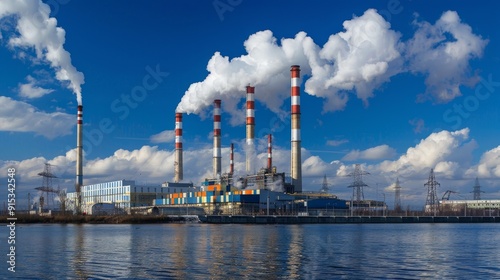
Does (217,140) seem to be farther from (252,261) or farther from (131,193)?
(252,261)

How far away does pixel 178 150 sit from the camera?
11856 cm

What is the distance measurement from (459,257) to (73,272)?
2085cm

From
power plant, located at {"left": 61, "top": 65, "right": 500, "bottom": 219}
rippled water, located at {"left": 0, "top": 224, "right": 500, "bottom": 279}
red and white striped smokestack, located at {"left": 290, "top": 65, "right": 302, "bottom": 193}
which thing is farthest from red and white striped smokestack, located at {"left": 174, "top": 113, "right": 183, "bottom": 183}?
rippled water, located at {"left": 0, "top": 224, "right": 500, "bottom": 279}

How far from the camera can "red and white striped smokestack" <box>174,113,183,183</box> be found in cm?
11462

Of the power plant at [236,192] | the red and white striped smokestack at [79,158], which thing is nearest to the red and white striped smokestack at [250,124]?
the power plant at [236,192]

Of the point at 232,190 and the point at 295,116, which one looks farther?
the point at 232,190

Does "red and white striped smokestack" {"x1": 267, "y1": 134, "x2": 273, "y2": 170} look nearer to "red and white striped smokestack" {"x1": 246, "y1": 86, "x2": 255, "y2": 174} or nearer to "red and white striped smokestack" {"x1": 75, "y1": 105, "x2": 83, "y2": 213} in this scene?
"red and white striped smokestack" {"x1": 246, "y1": 86, "x2": 255, "y2": 174}

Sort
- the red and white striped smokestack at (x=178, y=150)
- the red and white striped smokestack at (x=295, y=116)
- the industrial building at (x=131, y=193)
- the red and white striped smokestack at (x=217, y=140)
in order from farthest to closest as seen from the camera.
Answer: the industrial building at (x=131, y=193) < the red and white striped smokestack at (x=178, y=150) < the red and white striped smokestack at (x=217, y=140) < the red and white striped smokestack at (x=295, y=116)

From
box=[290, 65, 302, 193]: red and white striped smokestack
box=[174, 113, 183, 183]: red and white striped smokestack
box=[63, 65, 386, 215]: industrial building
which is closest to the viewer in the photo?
box=[290, 65, 302, 193]: red and white striped smokestack

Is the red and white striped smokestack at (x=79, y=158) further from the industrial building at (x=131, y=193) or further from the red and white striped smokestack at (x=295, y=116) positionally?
the red and white striped smokestack at (x=295, y=116)

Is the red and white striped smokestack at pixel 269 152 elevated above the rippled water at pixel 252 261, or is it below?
above

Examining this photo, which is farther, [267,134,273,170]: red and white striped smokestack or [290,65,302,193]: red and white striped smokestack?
[267,134,273,170]: red and white striped smokestack

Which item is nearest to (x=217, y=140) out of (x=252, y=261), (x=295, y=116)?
(x=295, y=116)

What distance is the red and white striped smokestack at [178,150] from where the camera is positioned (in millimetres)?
114625
